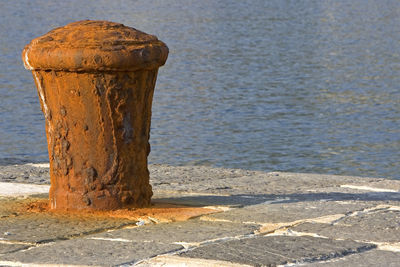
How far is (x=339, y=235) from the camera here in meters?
5.13

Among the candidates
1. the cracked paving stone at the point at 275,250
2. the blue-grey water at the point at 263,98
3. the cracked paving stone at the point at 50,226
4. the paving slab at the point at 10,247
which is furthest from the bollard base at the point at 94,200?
the blue-grey water at the point at 263,98

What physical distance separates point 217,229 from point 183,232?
0.69 ft

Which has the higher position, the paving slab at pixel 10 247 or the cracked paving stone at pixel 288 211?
the paving slab at pixel 10 247

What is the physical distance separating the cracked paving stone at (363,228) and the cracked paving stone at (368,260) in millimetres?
286

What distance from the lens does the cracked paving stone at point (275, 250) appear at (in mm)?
4547

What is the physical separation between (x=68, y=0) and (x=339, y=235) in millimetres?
52515

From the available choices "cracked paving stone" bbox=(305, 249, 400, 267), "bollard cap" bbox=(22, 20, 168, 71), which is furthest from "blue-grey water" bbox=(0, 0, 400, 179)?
"cracked paving stone" bbox=(305, 249, 400, 267)

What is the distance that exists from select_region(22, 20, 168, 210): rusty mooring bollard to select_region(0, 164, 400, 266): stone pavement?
0.19m

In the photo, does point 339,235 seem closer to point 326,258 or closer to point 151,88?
point 326,258

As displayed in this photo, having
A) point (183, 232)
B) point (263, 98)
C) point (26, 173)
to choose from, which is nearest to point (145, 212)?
point (183, 232)

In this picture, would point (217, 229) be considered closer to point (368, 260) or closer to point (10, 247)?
point (368, 260)

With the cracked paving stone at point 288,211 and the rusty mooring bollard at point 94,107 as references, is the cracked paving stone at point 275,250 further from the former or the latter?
the rusty mooring bollard at point 94,107

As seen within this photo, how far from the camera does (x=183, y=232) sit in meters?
5.15

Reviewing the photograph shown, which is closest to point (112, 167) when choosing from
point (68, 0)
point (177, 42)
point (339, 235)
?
point (339, 235)
